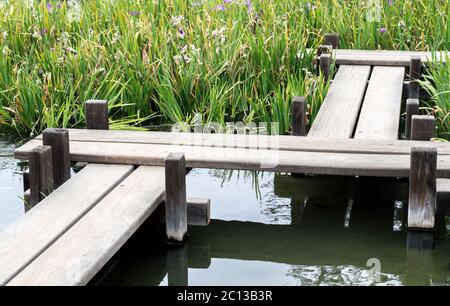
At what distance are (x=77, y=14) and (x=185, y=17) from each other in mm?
1023

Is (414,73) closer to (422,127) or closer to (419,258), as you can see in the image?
(422,127)

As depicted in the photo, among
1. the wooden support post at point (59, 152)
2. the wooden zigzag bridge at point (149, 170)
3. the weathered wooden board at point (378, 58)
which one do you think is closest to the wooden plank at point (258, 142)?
the wooden zigzag bridge at point (149, 170)

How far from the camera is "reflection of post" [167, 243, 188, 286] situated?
4.78 m

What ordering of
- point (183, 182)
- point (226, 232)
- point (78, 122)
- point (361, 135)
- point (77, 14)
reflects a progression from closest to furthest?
point (183, 182)
point (226, 232)
point (361, 135)
point (78, 122)
point (77, 14)

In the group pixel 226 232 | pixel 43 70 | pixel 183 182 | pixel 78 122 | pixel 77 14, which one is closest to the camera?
pixel 183 182

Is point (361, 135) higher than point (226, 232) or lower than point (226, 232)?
higher

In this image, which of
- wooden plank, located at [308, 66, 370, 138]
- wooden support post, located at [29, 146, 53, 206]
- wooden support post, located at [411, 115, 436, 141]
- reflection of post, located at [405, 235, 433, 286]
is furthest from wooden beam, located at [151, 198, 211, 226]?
wooden support post, located at [411, 115, 436, 141]

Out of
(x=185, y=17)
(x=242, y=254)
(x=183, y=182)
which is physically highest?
(x=185, y=17)

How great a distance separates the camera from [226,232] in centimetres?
537

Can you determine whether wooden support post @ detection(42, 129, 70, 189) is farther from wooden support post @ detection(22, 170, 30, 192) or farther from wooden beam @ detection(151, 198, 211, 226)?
wooden beam @ detection(151, 198, 211, 226)

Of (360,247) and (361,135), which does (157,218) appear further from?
(361,135)

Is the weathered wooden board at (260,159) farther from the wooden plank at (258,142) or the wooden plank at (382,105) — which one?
the wooden plank at (382,105)

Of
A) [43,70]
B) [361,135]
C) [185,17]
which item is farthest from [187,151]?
[185,17]

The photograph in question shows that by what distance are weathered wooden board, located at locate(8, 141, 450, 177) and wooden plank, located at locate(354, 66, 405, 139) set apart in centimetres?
67
